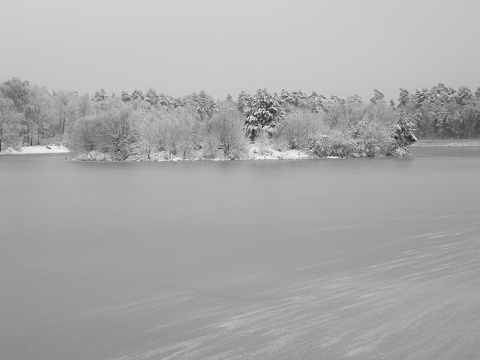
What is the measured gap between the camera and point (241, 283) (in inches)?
297

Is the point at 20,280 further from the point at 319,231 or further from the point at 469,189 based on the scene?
the point at 469,189

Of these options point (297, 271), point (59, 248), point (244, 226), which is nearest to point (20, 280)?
point (59, 248)

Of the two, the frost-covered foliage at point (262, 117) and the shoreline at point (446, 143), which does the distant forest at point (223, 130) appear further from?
the shoreline at point (446, 143)

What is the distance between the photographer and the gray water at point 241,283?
5.35 metres

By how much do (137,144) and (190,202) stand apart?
3774 cm

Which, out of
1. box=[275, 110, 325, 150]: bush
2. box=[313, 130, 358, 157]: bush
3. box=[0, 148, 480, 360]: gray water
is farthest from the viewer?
box=[275, 110, 325, 150]: bush

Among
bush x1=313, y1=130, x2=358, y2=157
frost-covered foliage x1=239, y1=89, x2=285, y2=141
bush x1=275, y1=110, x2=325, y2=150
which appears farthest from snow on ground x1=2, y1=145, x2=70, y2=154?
bush x1=313, y1=130, x2=358, y2=157

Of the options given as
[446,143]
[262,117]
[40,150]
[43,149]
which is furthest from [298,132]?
[446,143]

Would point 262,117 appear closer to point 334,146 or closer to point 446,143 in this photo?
point 334,146

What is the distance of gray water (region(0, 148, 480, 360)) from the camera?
17.6 feet

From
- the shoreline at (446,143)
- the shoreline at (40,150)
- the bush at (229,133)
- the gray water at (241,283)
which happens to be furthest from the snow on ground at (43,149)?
the shoreline at (446,143)

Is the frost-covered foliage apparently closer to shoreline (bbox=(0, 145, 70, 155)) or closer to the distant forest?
the distant forest

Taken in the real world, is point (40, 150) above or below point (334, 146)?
below


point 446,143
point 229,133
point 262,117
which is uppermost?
point 262,117
